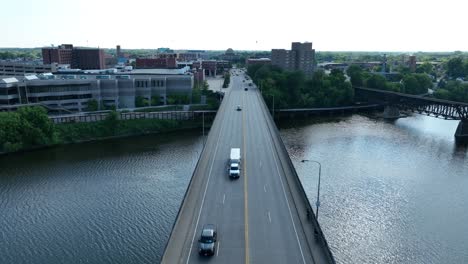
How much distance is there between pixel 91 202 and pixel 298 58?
154585mm

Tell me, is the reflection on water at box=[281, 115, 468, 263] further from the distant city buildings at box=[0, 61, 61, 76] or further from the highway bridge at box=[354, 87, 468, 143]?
the distant city buildings at box=[0, 61, 61, 76]

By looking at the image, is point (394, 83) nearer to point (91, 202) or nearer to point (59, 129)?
point (59, 129)

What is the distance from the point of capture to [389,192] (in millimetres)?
47625

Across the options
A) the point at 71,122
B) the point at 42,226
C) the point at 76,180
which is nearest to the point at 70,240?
the point at 42,226

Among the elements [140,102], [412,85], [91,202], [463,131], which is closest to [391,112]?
[463,131]

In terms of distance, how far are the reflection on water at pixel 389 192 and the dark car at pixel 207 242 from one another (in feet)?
46.4

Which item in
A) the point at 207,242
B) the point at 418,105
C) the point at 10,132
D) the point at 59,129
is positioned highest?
the point at 418,105

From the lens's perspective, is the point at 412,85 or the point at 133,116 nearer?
the point at 133,116

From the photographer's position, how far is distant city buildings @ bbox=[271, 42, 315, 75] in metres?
179

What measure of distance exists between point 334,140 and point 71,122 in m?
60.1

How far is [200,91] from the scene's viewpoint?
111 m

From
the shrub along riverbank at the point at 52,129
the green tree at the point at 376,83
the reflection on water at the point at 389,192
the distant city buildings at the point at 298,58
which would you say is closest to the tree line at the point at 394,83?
the green tree at the point at 376,83

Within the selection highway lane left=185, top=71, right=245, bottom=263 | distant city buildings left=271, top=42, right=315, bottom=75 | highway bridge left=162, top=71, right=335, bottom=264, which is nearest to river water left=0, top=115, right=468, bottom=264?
highway bridge left=162, top=71, right=335, bottom=264

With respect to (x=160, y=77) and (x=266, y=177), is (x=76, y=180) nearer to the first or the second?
(x=266, y=177)
